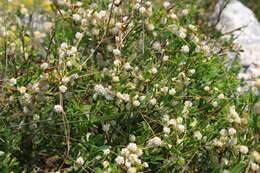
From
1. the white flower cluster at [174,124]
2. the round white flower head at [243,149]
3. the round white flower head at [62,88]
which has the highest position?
the round white flower head at [62,88]

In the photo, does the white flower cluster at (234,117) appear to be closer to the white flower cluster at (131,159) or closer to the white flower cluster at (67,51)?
the white flower cluster at (131,159)

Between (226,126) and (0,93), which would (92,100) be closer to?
(0,93)

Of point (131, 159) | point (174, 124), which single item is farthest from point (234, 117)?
point (131, 159)

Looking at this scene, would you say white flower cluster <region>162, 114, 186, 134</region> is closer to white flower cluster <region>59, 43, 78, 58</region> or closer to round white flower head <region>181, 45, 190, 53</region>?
round white flower head <region>181, 45, 190, 53</region>

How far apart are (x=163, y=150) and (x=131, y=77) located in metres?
0.42

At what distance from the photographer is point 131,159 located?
176 centimetres

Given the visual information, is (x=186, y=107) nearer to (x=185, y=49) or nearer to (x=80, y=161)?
(x=185, y=49)

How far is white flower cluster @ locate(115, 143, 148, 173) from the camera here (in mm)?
1743

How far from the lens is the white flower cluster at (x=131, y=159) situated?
1.74 m


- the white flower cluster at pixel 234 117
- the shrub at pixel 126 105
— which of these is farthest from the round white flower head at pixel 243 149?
the white flower cluster at pixel 234 117

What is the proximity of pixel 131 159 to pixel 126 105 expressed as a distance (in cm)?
35

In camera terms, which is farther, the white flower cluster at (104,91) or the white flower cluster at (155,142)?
the white flower cluster at (104,91)

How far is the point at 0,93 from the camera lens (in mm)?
2129

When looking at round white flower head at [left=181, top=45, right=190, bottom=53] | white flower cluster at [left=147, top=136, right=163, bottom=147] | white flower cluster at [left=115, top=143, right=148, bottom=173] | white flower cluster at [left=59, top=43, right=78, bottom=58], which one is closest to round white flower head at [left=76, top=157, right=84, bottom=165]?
white flower cluster at [left=115, top=143, right=148, bottom=173]
